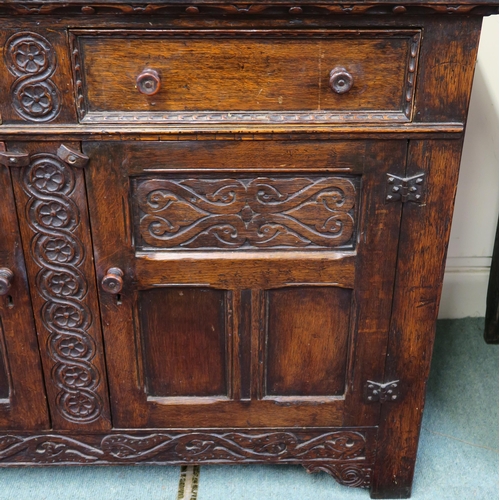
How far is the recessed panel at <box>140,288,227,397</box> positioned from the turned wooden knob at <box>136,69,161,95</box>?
0.36 metres

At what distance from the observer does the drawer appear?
92 centimetres

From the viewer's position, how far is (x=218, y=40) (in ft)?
3.04

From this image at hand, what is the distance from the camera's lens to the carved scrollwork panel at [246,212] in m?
1.03

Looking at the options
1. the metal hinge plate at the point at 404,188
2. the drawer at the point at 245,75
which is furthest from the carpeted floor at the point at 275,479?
the drawer at the point at 245,75

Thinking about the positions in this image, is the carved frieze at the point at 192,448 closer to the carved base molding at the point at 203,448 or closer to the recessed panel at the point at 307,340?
the carved base molding at the point at 203,448

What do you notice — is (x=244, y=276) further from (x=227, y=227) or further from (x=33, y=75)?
(x=33, y=75)

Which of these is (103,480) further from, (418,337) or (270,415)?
(418,337)

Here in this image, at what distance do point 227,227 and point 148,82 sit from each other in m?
0.28

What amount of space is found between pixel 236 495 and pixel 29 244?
688 mm

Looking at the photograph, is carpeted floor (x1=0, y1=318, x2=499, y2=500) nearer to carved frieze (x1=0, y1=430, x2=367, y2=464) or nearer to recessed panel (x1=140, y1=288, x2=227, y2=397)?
carved frieze (x1=0, y1=430, x2=367, y2=464)

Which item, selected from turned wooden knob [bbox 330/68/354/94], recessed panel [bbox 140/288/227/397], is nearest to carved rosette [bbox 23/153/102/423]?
recessed panel [bbox 140/288/227/397]

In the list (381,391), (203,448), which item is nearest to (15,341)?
(203,448)

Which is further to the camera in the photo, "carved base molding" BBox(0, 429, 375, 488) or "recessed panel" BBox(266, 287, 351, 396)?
"carved base molding" BBox(0, 429, 375, 488)

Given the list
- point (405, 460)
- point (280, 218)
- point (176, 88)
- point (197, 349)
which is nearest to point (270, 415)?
point (197, 349)
